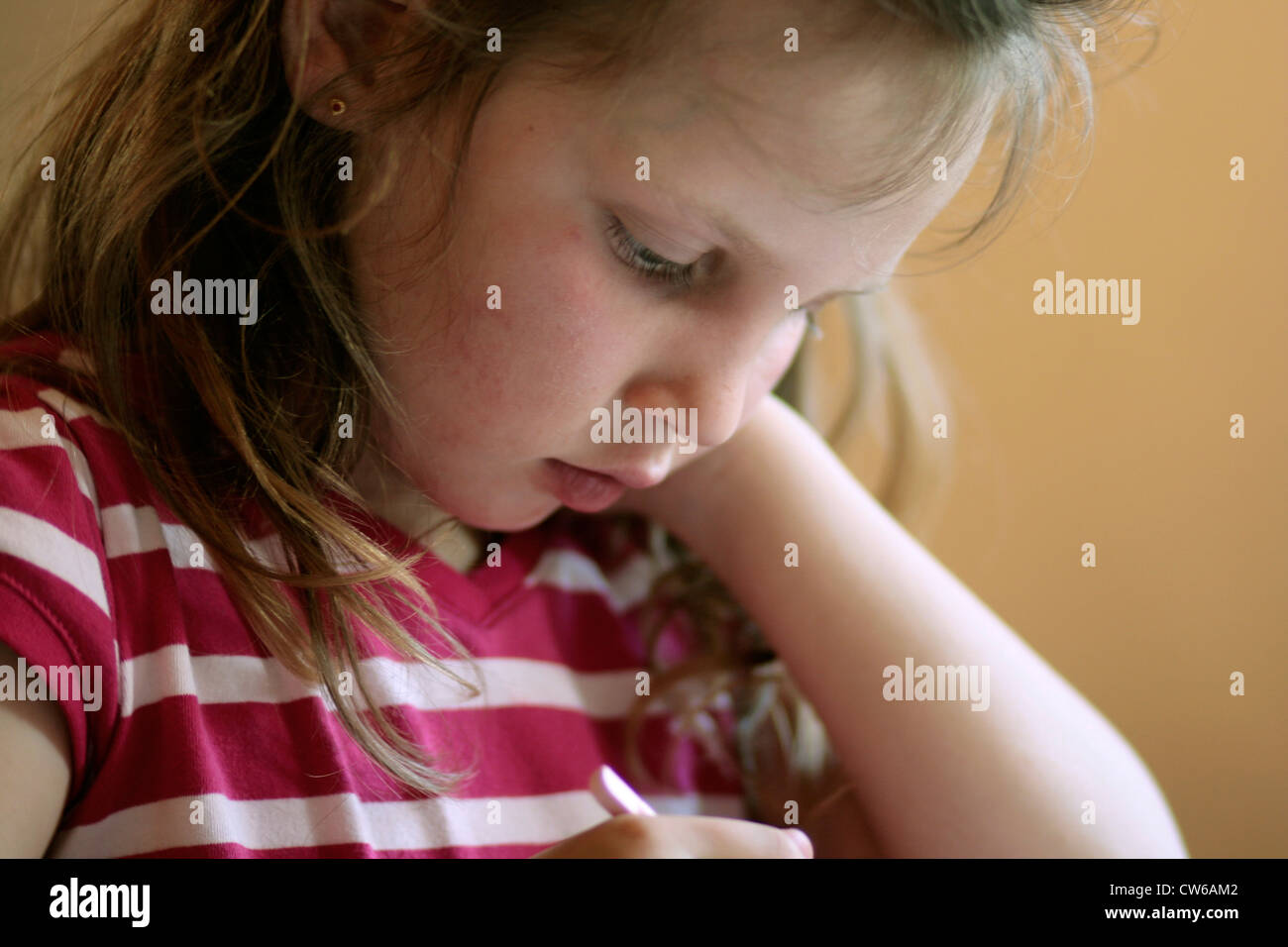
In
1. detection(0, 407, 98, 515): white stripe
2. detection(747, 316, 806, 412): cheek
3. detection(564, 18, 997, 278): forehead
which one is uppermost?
detection(564, 18, 997, 278): forehead

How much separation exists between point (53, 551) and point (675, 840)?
0.28 m

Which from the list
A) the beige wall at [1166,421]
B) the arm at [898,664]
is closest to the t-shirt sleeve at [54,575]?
the arm at [898,664]

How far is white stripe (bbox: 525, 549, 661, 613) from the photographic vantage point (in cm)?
74

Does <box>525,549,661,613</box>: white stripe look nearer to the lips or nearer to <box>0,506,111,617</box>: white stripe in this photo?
the lips

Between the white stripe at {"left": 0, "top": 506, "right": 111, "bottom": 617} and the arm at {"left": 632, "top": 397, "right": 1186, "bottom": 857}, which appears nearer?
the white stripe at {"left": 0, "top": 506, "right": 111, "bottom": 617}

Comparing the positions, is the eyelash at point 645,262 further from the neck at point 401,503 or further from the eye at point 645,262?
the neck at point 401,503

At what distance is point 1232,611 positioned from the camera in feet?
2.87

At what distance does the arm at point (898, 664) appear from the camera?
63 cm

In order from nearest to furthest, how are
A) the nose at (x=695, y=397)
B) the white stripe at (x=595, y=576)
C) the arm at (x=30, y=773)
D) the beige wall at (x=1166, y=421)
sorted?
the arm at (x=30, y=773), the nose at (x=695, y=397), the white stripe at (x=595, y=576), the beige wall at (x=1166, y=421)

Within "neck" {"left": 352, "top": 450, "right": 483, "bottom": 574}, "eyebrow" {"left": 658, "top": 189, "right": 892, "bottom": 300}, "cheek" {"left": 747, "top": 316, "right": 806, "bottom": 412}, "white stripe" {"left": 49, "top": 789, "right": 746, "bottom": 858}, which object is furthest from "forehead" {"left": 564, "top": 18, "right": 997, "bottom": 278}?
"white stripe" {"left": 49, "top": 789, "right": 746, "bottom": 858}

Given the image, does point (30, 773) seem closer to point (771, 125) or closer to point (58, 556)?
point (58, 556)

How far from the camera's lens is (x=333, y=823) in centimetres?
56
